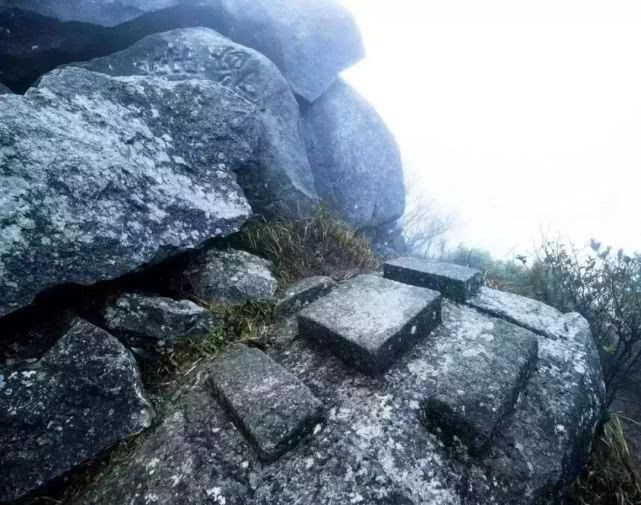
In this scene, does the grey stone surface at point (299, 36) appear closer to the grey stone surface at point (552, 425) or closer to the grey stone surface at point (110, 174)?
the grey stone surface at point (110, 174)

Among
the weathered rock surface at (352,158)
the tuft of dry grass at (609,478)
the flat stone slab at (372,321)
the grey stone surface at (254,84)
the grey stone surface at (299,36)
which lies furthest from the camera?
the weathered rock surface at (352,158)

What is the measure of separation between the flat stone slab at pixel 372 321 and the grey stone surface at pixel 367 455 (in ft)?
0.38

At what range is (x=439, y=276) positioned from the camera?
259cm

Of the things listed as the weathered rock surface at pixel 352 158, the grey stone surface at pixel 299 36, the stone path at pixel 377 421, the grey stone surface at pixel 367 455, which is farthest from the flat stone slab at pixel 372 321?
the grey stone surface at pixel 299 36

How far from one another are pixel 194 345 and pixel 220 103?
83.1 inches

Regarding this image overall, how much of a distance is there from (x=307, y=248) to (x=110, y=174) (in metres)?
1.66

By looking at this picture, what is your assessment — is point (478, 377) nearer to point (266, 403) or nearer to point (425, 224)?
point (266, 403)

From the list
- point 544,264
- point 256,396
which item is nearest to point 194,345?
point 256,396

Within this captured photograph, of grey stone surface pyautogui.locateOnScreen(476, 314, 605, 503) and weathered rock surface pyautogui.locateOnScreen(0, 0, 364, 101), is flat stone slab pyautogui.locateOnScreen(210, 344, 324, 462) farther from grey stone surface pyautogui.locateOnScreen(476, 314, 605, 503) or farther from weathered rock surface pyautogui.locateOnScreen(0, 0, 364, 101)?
weathered rock surface pyautogui.locateOnScreen(0, 0, 364, 101)

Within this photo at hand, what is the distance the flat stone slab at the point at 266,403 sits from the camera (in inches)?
56.4

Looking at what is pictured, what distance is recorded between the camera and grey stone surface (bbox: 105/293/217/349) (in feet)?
6.19

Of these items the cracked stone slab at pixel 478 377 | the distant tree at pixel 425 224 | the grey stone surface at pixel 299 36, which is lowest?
the distant tree at pixel 425 224

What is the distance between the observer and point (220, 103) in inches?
118

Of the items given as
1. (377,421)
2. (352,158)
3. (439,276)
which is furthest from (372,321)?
(352,158)
